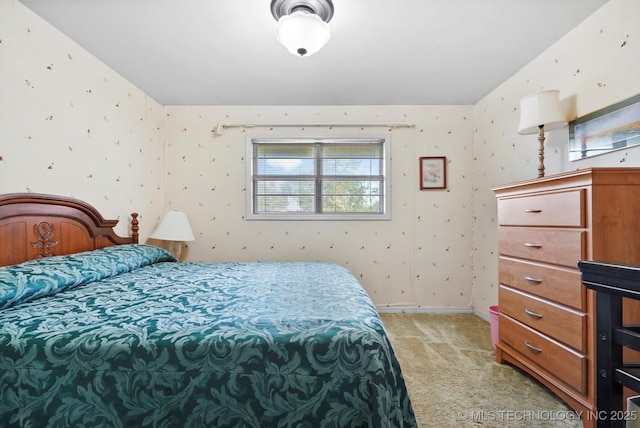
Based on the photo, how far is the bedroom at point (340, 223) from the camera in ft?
7.58

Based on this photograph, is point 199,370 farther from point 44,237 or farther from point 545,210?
point 545,210

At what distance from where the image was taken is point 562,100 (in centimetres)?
203

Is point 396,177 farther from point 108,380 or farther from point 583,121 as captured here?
point 108,380

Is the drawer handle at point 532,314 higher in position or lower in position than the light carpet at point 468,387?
higher

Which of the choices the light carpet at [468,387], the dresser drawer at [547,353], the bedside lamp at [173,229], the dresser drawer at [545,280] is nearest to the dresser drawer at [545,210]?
the dresser drawer at [545,280]

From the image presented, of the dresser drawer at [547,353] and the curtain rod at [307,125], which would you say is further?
the curtain rod at [307,125]

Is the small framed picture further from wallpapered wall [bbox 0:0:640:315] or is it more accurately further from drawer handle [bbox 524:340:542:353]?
drawer handle [bbox 524:340:542:353]

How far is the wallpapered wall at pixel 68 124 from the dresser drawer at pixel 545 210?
310 centimetres

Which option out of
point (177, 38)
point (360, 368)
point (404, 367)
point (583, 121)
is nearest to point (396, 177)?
point (583, 121)

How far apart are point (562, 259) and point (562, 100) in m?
1.27

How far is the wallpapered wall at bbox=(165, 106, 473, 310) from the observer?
3.18m

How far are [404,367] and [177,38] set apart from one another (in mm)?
2848

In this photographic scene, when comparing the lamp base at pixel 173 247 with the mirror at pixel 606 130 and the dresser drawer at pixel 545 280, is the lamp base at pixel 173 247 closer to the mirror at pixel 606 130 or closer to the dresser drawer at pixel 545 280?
the dresser drawer at pixel 545 280

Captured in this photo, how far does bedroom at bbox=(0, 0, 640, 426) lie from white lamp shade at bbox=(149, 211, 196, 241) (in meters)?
0.28
